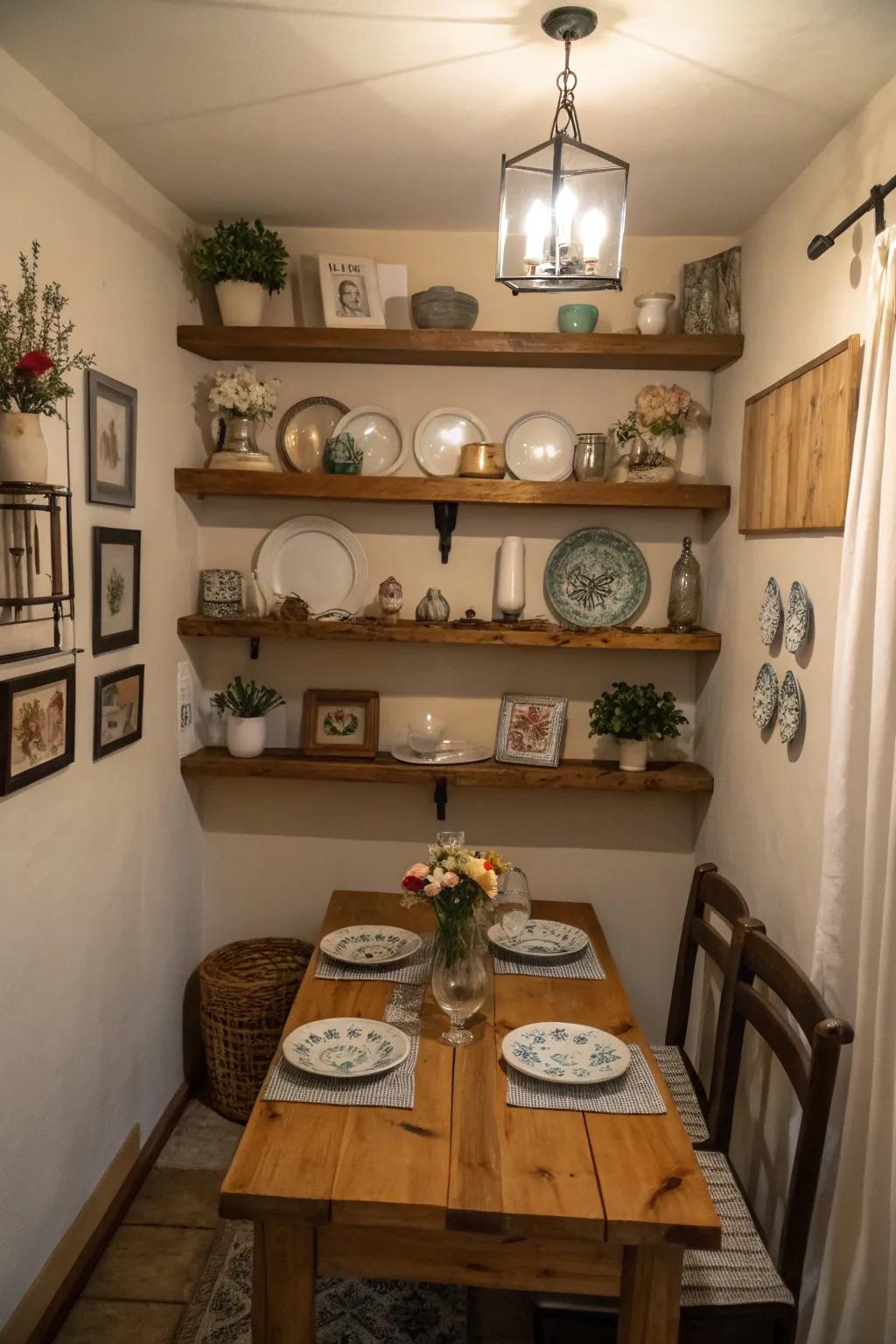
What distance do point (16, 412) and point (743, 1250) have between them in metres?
1.95

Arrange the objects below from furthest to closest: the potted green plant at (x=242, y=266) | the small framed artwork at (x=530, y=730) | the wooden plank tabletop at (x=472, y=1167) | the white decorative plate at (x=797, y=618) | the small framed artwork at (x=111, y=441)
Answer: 1. the small framed artwork at (x=530, y=730)
2. the potted green plant at (x=242, y=266)
3. the small framed artwork at (x=111, y=441)
4. the white decorative plate at (x=797, y=618)
5. the wooden plank tabletop at (x=472, y=1167)

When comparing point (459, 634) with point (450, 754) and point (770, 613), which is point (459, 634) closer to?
point (450, 754)

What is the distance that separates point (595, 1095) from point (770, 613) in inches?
45.2

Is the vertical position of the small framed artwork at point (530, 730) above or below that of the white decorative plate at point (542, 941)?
above

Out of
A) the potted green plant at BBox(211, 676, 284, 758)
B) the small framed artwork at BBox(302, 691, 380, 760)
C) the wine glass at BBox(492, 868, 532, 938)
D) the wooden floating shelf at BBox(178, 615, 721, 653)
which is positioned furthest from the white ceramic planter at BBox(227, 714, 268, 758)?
the wine glass at BBox(492, 868, 532, 938)

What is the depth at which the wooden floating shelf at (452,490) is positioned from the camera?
8.72 ft

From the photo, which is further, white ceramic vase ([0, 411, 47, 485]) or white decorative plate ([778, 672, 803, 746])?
white decorative plate ([778, 672, 803, 746])

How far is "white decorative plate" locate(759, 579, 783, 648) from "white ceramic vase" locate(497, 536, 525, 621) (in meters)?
0.74

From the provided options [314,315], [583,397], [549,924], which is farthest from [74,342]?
[549,924]

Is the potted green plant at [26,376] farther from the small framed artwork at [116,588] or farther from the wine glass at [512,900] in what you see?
the wine glass at [512,900]

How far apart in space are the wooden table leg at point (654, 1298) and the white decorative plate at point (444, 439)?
80.7 inches

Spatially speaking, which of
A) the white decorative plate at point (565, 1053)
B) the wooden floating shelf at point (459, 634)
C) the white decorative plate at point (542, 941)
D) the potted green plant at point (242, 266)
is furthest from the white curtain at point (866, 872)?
the potted green plant at point (242, 266)

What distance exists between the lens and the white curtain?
60.1 inches

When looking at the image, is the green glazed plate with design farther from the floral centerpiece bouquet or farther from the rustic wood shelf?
the floral centerpiece bouquet
